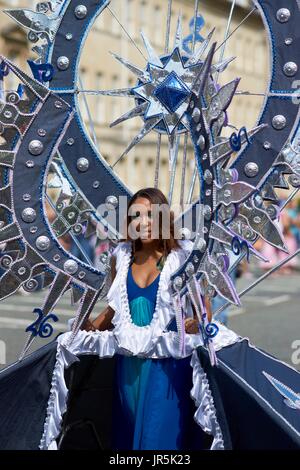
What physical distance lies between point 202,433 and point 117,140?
25.3 metres

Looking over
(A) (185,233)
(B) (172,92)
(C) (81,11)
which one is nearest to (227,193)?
(A) (185,233)

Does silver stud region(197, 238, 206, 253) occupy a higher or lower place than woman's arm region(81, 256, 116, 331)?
higher

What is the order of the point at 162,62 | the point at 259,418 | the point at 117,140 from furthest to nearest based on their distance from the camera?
the point at 117,140 → the point at 162,62 → the point at 259,418

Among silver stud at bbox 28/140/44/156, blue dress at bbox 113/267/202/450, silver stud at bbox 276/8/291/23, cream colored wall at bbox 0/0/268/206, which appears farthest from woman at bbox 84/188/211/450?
cream colored wall at bbox 0/0/268/206

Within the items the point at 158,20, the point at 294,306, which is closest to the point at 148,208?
the point at 294,306

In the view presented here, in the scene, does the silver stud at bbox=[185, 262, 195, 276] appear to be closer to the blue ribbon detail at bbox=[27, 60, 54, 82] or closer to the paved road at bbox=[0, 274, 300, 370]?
the blue ribbon detail at bbox=[27, 60, 54, 82]

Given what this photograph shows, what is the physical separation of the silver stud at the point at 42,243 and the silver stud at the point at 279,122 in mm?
1078

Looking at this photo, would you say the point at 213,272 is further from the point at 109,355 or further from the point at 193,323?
the point at 109,355

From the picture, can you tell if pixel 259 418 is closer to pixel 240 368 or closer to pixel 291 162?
pixel 240 368

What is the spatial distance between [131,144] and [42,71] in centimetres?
52

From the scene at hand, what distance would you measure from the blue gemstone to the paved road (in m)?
2.91

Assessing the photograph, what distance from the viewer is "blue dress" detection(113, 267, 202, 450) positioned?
13.2ft

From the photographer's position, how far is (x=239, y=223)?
397 cm
